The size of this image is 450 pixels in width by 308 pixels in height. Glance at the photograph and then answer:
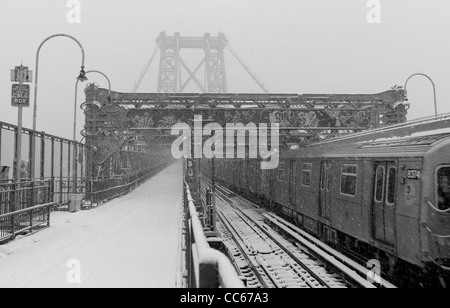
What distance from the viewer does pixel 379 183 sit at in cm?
905

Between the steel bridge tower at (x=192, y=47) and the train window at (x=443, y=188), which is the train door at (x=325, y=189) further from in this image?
the steel bridge tower at (x=192, y=47)

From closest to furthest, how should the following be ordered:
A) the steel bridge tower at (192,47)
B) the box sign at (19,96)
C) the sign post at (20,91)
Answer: the sign post at (20,91)
the box sign at (19,96)
the steel bridge tower at (192,47)

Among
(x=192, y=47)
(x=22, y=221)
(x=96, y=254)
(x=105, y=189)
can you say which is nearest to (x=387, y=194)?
(x=96, y=254)

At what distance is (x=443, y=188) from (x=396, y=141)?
80.6 inches

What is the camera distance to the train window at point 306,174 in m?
14.2

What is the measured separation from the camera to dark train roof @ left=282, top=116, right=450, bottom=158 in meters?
7.92

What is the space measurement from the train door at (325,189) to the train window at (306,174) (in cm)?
121

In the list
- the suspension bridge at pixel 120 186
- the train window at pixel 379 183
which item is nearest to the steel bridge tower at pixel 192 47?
the suspension bridge at pixel 120 186

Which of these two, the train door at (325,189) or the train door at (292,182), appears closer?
the train door at (325,189)

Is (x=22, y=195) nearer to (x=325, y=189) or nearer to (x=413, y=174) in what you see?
(x=325, y=189)
